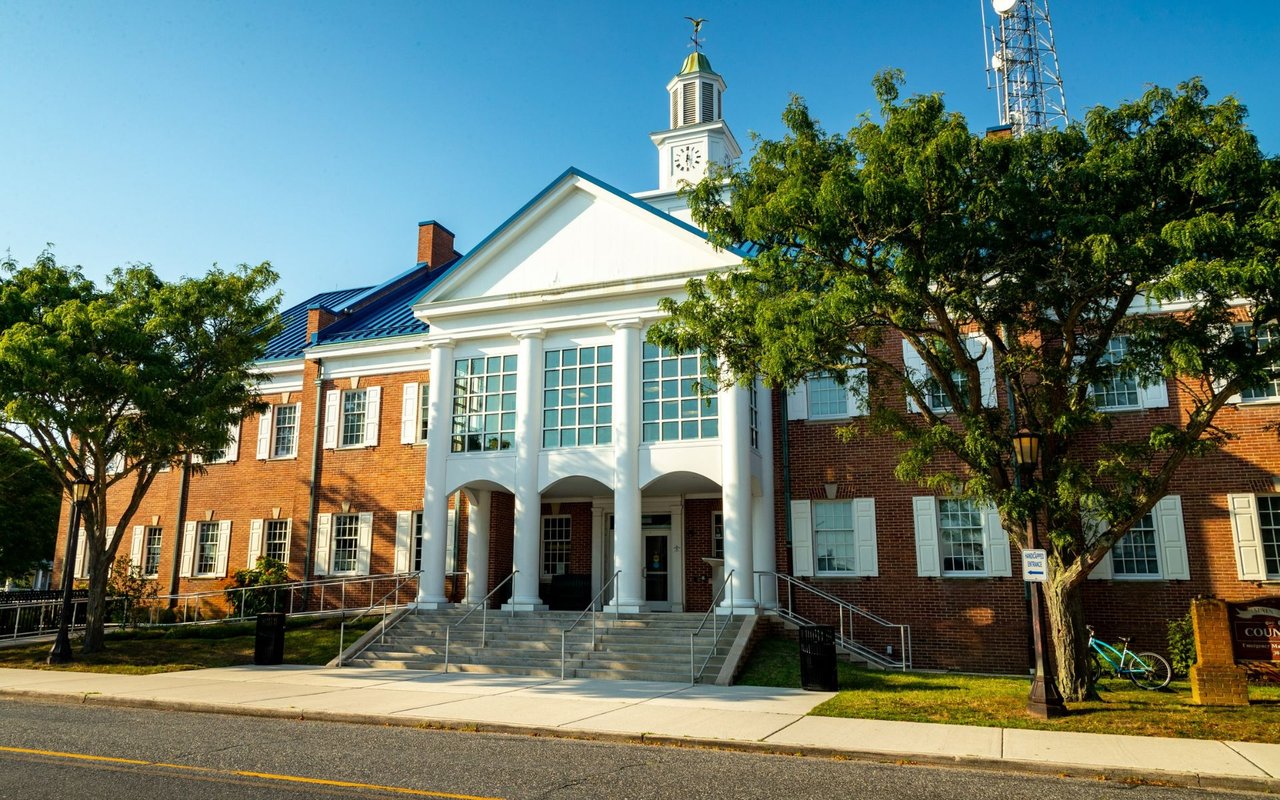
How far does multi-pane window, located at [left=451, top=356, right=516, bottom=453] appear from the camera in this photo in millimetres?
21281

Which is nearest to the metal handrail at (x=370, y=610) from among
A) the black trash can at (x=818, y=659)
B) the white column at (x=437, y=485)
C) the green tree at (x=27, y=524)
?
the white column at (x=437, y=485)

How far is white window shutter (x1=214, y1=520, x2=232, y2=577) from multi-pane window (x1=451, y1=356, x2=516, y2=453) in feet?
31.9

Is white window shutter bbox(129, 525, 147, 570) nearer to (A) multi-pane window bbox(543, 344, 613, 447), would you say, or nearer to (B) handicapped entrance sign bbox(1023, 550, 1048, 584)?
(A) multi-pane window bbox(543, 344, 613, 447)

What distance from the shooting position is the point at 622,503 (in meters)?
19.4

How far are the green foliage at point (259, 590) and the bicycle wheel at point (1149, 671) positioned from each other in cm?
2006

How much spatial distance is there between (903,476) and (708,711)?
477 cm

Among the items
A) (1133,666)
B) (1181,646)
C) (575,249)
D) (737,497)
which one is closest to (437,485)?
(575,249)

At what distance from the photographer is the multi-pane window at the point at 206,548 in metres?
26.7

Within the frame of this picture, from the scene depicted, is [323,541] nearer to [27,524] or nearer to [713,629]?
[713,629]

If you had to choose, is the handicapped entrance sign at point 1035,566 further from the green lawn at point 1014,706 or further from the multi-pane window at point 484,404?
Result: the multi-pane window at point 484,404

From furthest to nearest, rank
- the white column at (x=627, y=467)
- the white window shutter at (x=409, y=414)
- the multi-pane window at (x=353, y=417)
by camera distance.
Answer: the multi-pane window at (x=353, y=417) → the white window shutter at (x=409, y=414) → the white column at (x=627, y=467)

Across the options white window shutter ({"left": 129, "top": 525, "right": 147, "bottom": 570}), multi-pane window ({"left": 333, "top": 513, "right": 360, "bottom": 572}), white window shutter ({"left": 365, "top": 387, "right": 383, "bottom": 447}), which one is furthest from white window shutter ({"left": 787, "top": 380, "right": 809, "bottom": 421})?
white window shutter ({"left": 129, "top": 525, "right": 147, "bottom": 570})

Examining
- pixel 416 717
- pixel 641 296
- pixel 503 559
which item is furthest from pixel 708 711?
pixel 503 559

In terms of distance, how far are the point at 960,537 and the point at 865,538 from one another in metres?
2.02
